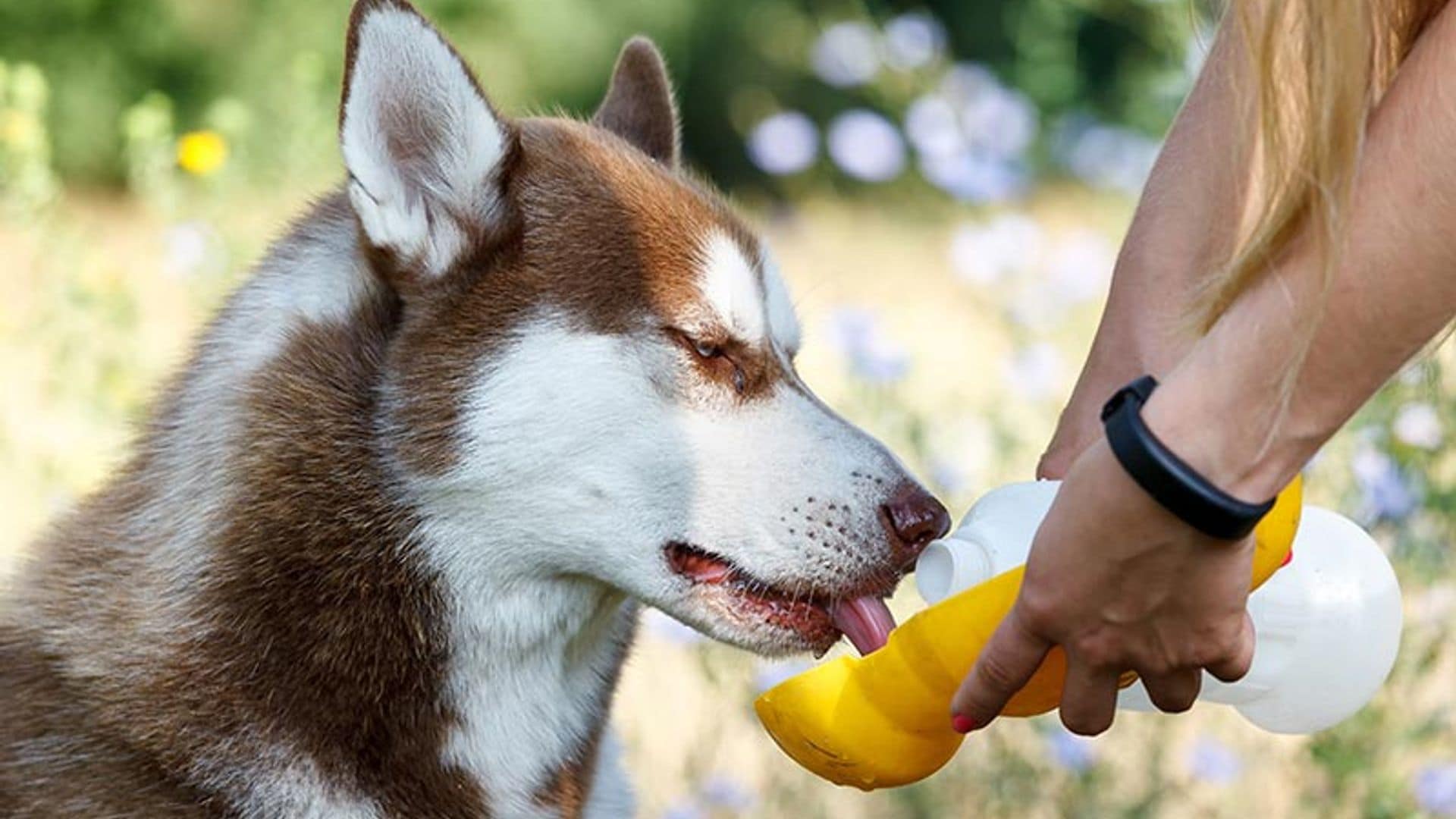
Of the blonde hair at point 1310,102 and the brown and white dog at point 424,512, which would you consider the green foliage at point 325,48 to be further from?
the blonde hair at point 1310,102

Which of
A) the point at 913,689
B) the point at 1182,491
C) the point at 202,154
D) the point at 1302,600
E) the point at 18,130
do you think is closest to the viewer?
the point at 1182,491

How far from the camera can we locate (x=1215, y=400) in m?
2.10

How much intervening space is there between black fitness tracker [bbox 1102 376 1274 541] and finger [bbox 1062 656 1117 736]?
0.23 metres

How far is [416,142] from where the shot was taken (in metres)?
2.91

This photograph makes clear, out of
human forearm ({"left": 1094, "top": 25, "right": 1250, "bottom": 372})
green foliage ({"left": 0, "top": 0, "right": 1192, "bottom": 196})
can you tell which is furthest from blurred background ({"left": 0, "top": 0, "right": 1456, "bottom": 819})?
green foliage ({"left": 0, "top": 0, "right": 1192, "bottom": 196})

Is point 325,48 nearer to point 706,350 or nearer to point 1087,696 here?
point 706,350

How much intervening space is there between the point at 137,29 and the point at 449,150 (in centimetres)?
866

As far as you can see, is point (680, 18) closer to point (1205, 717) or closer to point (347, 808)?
point (1205, 717)

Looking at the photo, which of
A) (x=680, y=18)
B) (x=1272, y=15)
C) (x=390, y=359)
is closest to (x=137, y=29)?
(x=680, y=18)

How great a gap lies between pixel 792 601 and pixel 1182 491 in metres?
0.92

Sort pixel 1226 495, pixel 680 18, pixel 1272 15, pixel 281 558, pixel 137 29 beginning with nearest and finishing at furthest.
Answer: pixel 1226 495 → pixel 1272 15 → pixel 281 558 → pixel 137 29 → pixel 680 18

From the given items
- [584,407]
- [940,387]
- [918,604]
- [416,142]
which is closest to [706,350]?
[584,407]

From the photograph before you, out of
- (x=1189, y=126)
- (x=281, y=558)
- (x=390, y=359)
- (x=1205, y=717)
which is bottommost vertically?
(x=1205, y=717)

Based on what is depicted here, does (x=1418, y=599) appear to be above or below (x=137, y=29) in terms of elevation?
above
